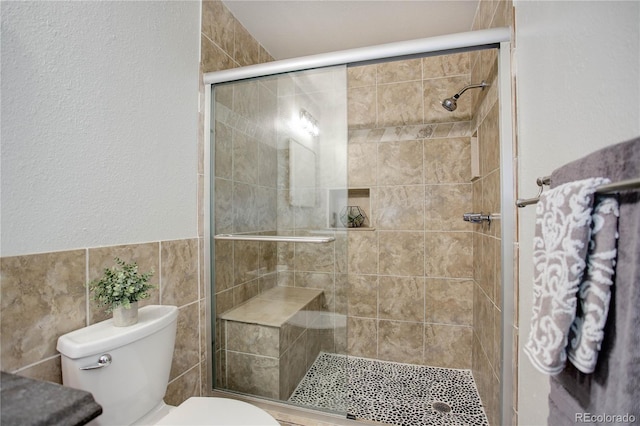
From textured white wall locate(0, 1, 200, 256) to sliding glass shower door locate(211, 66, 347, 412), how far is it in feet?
0.86

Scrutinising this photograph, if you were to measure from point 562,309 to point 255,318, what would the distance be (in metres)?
1.36

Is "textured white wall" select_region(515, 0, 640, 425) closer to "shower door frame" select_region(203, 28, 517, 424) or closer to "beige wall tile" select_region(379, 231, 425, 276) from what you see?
"shower door frame" select_region(203, 28, 517, 424)

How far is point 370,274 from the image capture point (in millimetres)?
2254

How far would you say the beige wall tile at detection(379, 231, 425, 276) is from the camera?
2160mm

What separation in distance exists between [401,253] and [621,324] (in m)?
1.77

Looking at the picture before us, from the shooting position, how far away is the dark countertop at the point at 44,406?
1.30 feet

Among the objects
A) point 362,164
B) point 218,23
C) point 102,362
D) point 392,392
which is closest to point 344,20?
point 218,23

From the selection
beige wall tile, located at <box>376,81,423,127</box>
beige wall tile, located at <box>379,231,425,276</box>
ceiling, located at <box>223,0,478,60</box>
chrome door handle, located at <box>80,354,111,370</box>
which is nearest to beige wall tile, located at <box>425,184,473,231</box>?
beige wall tile, located at <box>379,231,425,276</box>

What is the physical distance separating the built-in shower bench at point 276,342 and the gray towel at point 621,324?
3.60 feet

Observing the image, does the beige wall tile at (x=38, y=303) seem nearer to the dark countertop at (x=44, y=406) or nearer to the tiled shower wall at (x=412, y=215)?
the dark countertop at (x=44, y=406)

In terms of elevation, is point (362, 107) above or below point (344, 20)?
below

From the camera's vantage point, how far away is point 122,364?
2.86 ft

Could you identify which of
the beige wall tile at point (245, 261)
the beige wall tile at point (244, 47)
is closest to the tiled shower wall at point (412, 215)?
the beige wall tile at point (244, 47)

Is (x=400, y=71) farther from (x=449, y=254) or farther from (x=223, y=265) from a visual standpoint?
(x=223, y=265)
